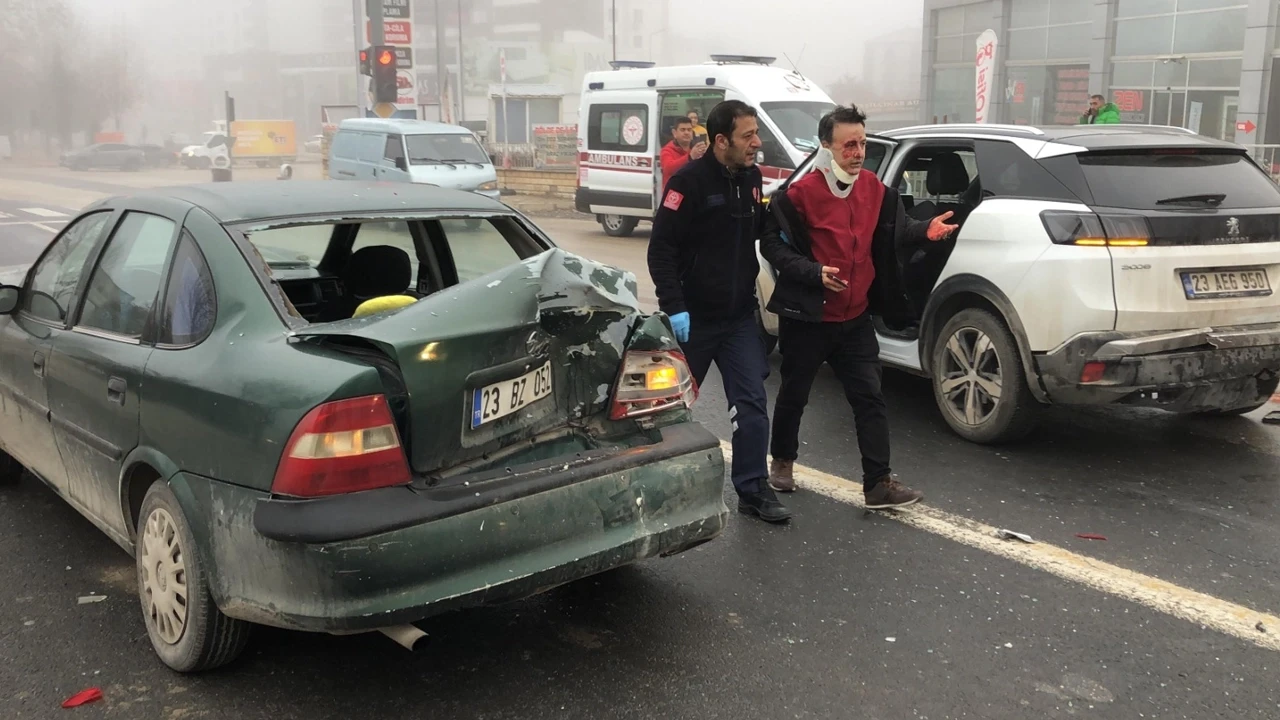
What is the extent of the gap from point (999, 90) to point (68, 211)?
2378cm

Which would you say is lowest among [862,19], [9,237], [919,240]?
[9,237]

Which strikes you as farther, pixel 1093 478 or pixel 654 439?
pixel 1093 478

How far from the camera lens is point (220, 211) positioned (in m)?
3.43

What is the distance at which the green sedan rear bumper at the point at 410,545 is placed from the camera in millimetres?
2725

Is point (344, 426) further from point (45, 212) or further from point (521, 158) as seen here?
point (45, 212)

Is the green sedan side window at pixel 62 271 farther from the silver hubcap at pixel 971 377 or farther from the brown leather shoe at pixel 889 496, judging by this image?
the silver hubcap at pixel 971 377

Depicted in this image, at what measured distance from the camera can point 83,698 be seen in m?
3.04

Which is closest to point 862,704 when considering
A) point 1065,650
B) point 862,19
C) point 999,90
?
point 1065,650


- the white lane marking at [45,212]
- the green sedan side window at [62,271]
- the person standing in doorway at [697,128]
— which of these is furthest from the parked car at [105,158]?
the green sedan side window at [62,271]

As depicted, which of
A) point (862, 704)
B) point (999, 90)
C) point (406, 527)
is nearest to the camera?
point (406, 527)

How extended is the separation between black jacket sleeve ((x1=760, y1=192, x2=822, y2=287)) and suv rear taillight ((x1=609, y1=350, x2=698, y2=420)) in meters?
1.05

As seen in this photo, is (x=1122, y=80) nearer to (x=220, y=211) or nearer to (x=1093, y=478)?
(x=1093, y=478)

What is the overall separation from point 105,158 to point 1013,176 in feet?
169

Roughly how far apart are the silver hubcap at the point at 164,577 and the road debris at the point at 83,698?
0.73 ft
